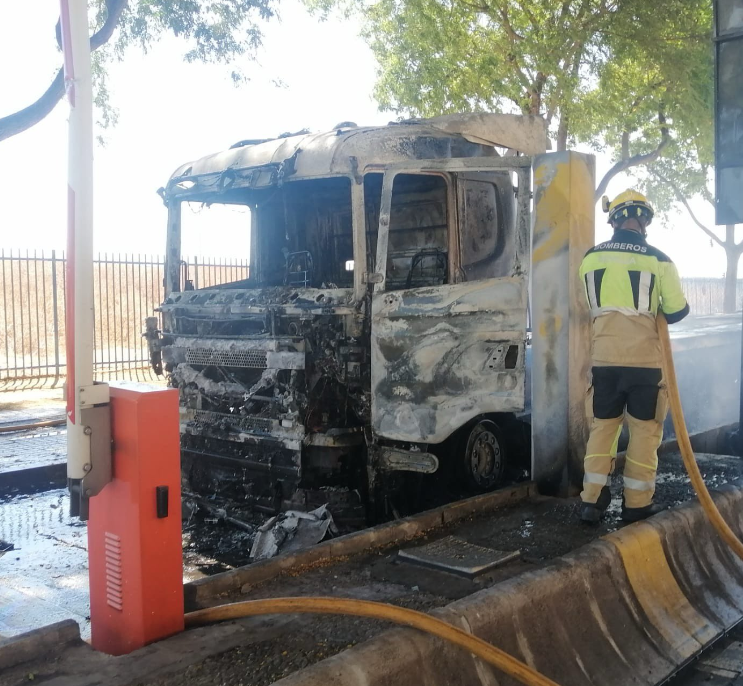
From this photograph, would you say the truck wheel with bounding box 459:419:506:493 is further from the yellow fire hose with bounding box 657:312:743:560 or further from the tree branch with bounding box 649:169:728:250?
the tree branch with bounding box 649:169:728:250

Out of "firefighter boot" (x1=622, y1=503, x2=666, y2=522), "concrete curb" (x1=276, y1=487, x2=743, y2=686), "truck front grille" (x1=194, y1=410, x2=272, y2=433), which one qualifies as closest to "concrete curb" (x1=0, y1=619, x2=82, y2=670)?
"concrete curb" (x1=276, y1=487, x2=743, y2=686)

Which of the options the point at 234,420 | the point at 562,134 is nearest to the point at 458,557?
the point at 234,420

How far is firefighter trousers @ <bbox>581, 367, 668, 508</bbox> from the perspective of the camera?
4.27 m

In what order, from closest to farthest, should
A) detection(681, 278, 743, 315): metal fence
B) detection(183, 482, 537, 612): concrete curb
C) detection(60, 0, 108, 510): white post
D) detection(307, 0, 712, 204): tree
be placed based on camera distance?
1. detection(60, 0, 108, 510): white post
2. detection(183, 482, 537, 612): concrete curb
3. detection(307, 0, 712, 204): tree
4. detection(681, 278, 743, 315): metal fence

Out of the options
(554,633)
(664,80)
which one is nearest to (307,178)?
(554,633)

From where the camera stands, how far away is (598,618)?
3402 mm

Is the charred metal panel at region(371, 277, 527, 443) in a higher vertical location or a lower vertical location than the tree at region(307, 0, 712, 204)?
lower

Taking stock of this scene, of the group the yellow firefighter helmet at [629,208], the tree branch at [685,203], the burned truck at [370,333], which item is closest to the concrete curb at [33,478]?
the burned truck at [370,333]

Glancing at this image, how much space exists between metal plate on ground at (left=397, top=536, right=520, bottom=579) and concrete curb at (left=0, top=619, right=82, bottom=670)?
5.23ft

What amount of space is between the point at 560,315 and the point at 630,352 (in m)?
0.63

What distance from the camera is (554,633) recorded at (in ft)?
10.4

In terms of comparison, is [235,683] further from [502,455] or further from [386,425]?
[502,455]

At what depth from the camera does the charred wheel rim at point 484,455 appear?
5.41 m

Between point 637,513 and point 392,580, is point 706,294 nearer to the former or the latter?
point 637,513
